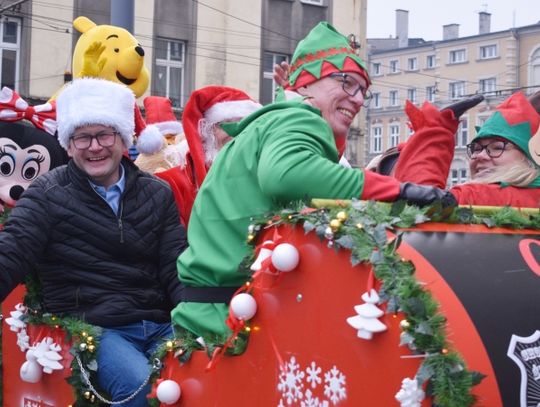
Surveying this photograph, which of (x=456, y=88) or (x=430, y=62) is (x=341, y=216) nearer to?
(x=456, y=88)

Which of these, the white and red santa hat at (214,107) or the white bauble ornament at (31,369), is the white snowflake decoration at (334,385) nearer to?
the white bauble ornament at (31,369)

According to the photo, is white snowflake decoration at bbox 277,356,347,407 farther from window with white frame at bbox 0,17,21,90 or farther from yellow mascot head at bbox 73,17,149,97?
window with white frame at bbox 0,17,21,90

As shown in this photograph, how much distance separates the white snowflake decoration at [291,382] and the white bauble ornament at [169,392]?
0.57m

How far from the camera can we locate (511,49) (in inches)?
2098

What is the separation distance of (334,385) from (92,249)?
62.6 inches

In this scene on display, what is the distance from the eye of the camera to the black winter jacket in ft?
12.3

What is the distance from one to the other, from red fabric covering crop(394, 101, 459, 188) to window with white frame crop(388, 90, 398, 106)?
2234 inches

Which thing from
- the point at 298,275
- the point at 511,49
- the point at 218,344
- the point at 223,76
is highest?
the point at 511,49

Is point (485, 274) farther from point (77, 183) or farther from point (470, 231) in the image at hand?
point (77, 183)

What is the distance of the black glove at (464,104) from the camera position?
336 centimetres

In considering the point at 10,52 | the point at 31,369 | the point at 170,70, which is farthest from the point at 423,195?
the point at 170,70

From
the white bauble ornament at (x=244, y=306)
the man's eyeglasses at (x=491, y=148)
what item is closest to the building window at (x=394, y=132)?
the man's eyeglasses at (x=491, y=148)

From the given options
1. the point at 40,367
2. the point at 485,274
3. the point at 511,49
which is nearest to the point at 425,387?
the point at 485,274

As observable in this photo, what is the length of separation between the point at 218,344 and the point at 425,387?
965 millimetres
